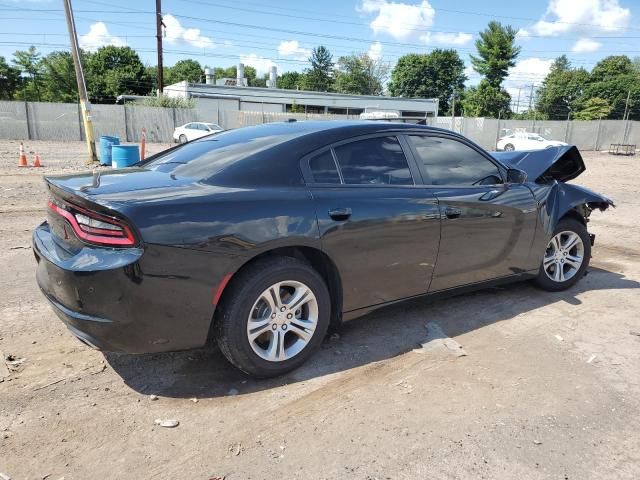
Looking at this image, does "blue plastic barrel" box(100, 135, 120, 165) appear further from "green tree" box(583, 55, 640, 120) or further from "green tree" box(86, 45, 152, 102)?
"green tree" box(583, 55, 640, 120)

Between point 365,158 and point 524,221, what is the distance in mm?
1750

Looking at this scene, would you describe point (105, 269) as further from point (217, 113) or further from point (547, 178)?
point (217, 113)

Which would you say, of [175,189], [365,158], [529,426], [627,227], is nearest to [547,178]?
[365,158]

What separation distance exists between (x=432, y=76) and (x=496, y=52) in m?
31.0

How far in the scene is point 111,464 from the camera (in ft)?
7.69

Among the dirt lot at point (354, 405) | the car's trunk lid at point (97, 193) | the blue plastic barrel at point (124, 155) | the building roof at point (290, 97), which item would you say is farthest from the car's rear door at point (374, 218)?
the building roof at point (290, 97)

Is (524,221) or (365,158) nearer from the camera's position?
(365,158)

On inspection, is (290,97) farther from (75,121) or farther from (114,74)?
(114,74)

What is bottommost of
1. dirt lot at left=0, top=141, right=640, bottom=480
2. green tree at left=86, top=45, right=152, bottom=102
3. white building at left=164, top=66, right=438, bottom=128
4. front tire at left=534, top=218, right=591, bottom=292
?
dirt lot at left=0, top=141, right=640, bottom=480

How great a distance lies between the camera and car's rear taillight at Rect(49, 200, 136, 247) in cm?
254

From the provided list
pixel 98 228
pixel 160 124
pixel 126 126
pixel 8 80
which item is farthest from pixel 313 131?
pixel 8 80

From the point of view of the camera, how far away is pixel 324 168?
3285mm

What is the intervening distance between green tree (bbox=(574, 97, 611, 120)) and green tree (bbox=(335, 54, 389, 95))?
3582 centimetres

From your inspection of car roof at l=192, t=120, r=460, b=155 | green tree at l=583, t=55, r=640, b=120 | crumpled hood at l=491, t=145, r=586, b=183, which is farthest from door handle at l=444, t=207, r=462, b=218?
green tree at l=583, t=55, r=640, b=120
